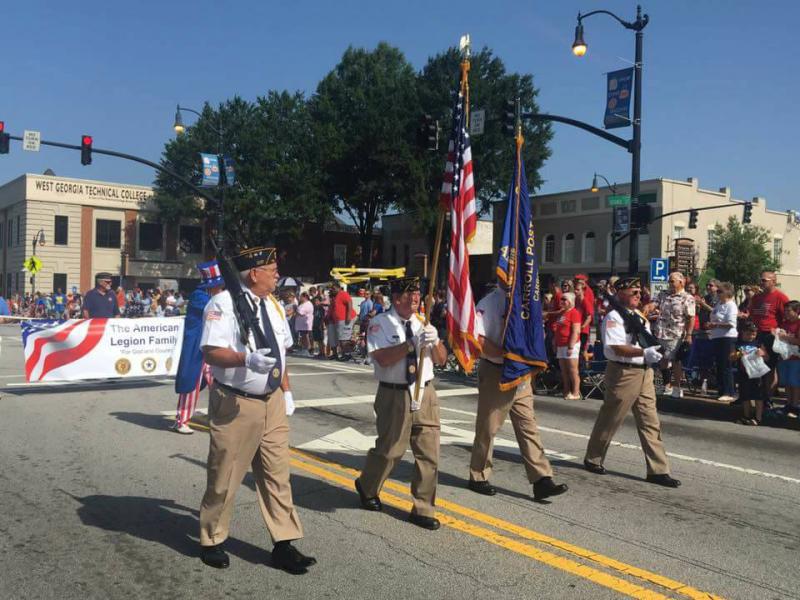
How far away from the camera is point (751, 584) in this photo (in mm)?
4270

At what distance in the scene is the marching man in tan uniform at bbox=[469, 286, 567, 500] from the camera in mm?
5953

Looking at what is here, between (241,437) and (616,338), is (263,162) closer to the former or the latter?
(616,338)

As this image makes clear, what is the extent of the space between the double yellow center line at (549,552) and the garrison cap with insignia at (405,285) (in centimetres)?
166

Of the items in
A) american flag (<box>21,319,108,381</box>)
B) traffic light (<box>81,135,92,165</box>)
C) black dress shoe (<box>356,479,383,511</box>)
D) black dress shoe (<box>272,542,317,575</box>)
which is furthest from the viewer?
traffic light (<box>81,135,92,165</box>)

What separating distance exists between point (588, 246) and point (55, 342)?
39210mm

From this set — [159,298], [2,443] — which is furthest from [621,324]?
[159,298]

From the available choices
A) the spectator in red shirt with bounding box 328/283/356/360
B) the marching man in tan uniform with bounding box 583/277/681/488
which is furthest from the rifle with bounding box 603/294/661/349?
the spectator in red shirt with bounding box 328/283/356/360

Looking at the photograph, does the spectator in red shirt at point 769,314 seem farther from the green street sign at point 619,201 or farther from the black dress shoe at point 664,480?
the green street sign at point 619,201

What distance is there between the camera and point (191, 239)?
184 feet

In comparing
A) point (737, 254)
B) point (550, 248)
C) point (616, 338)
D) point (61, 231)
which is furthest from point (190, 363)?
point (61, 231)

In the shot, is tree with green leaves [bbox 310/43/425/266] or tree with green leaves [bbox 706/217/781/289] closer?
tree with green leaves [bbox 310/43/425/266]

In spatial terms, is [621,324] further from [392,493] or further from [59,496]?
[59,496]

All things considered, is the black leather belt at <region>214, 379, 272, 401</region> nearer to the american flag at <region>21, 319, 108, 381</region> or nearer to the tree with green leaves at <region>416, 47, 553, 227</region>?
the american flag at <region>21, 319, 108, 381</region>

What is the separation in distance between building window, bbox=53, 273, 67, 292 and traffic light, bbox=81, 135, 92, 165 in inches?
1179
